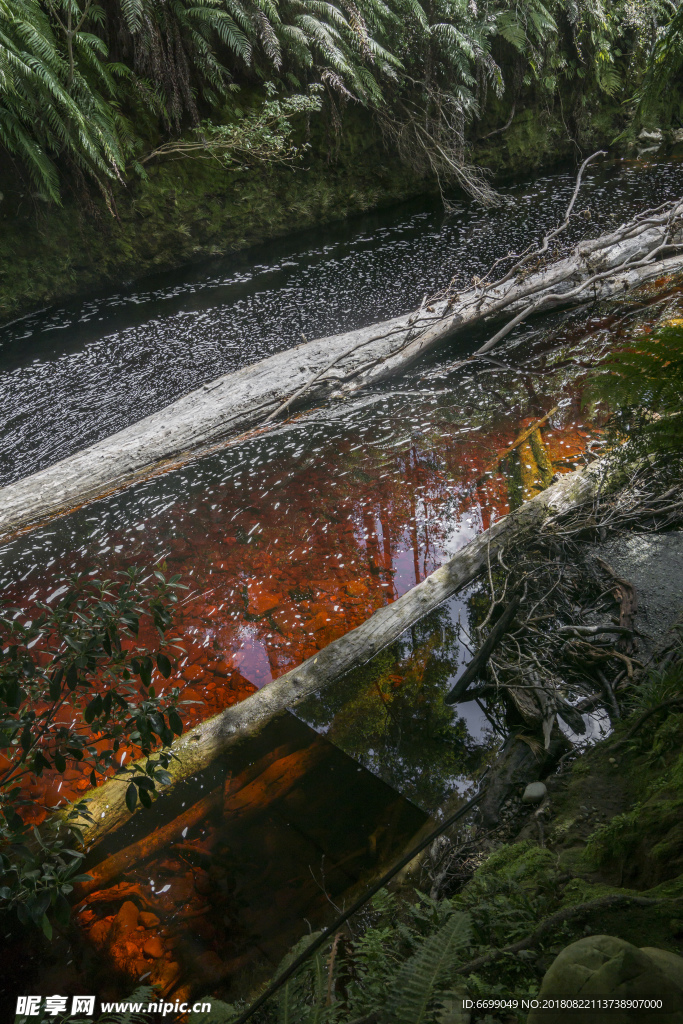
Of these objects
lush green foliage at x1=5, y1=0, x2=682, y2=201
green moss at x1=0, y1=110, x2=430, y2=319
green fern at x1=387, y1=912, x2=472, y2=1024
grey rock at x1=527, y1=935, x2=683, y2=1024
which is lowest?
green fern at x1=387, y1=912, x2=472, y2=1024

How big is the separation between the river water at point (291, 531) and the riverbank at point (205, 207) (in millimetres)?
499

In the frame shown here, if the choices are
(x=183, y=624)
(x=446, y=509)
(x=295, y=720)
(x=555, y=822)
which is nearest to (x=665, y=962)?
(x=555, y=822)

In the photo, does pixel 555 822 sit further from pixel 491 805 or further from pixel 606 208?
pixel 606 208

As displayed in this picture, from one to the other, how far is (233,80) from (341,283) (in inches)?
118

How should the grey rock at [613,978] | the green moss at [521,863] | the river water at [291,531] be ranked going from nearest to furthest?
the grey rock at [613,978], the green moss at [521,863], the river water at [291,531]

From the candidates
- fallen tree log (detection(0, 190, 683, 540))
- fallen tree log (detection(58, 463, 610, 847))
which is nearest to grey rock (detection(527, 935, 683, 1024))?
fallen tree log (detection(58, 463, 610, 847))

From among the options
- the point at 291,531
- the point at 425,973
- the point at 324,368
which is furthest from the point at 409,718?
the point at 324,368

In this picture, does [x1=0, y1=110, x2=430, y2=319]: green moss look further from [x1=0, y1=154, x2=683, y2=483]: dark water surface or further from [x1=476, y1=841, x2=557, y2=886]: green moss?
[x1=476, y1=841, x2=557, y2=886]: green moss

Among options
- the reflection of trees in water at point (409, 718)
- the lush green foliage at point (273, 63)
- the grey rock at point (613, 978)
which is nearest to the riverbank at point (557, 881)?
the grey rock at point (613, 978)

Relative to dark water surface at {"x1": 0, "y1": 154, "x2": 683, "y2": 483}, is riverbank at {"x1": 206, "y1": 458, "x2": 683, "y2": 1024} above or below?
below

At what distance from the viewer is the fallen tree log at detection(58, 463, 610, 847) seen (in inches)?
80.3

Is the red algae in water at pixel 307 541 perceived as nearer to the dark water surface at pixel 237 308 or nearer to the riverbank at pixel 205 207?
the dark water surface at pixel 237 308

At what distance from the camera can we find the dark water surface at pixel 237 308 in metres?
4.67

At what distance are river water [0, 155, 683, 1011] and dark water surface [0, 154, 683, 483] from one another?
3cm
